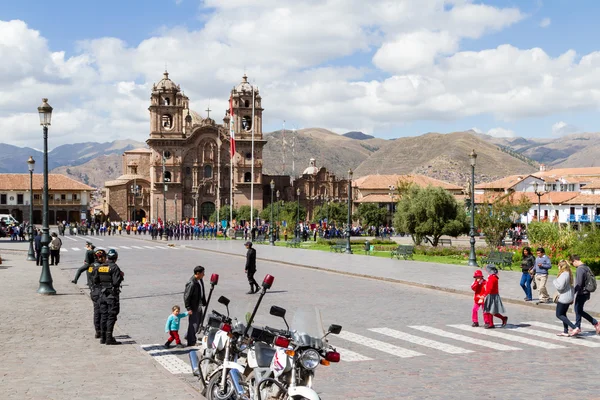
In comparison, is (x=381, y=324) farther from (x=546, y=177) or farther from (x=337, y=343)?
(x=546, y=177)

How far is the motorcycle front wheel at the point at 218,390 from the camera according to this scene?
23.4 feet

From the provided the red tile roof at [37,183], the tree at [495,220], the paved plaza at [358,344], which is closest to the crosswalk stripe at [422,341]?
the paved plaza at [358,344]

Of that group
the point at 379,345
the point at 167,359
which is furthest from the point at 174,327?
the point at 379,345

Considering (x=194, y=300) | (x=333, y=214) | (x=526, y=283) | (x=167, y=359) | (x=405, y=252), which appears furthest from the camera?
(x=333, y=214)

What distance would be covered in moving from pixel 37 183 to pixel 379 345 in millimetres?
95021

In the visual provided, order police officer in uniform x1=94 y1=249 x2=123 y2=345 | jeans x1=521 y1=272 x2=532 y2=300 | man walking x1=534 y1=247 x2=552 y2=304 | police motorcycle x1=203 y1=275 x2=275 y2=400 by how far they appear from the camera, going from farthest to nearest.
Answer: jeans x1=521 y1=272 x2=532 y2=300
man walking x1=534 y1=247 x2=552 y2=304
police officer in uniform x1=94 y1=249 x2=123 y2=345
police motorcycle x1=203 y1=275 x2=275 y2=400

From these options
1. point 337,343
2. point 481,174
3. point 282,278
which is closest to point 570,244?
point 282,278

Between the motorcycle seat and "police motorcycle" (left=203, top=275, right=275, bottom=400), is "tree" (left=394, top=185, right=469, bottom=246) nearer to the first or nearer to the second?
"police motorcycle" (left=203, top=275, right=275, bottom=400)

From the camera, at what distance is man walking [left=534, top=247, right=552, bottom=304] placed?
17203 millimetres

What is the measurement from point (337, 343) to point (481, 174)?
156m

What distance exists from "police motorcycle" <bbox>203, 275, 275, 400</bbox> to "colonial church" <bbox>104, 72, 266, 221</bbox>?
88.2 meters

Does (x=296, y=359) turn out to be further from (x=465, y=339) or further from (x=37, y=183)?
(x=37, y=183)

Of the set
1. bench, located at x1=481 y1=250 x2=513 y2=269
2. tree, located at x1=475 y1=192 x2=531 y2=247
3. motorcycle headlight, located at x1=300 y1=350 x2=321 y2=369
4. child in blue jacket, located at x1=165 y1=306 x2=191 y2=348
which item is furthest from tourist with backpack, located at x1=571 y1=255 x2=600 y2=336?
tree, located at x1=475 y1=192 x2=531 y2=247

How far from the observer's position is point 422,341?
12.0 m
